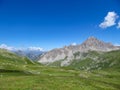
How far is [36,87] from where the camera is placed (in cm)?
4288

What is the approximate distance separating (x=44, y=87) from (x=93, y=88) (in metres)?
9.38

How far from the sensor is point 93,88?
45.9 metres

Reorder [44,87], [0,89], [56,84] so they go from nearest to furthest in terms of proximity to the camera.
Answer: [0,89] < [44,87] < [56,84]

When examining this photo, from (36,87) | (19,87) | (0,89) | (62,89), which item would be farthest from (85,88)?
(0,89)

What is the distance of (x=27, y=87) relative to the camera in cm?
4272

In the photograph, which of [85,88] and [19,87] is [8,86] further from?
[85,88]

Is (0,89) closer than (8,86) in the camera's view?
Yes

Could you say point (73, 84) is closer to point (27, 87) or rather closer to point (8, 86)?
point (27, 87)

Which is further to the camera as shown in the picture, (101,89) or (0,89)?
(101,89)

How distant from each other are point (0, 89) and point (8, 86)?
120 inches

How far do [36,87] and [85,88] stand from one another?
903cm

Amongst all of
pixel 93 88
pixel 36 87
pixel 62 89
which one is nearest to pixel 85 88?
pixel 93 88

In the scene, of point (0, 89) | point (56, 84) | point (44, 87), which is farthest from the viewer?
point (56, 84)

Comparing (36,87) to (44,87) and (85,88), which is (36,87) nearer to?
(44,87)
